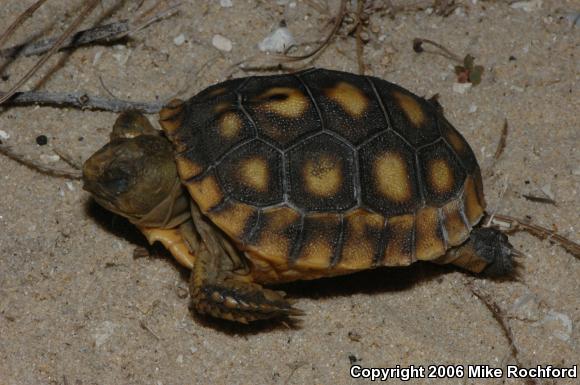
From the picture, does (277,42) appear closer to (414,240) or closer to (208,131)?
(208,131)

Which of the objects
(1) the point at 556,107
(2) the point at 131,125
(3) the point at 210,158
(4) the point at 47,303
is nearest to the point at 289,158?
(3) the point at 210,158

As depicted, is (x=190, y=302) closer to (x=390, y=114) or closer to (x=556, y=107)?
(x=390, y=114)

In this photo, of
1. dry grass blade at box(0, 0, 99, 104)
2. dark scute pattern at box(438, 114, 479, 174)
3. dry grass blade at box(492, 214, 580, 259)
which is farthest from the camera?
dry grass blade at box(0, 0, 99, 104)

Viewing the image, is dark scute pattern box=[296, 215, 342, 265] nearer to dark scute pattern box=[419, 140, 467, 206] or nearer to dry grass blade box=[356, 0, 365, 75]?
dark scute pattern box=[419, 140, 467, 206]

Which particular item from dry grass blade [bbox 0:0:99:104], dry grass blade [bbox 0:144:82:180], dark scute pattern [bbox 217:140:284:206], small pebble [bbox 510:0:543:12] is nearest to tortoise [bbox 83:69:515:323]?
dark scute pattern [bbox 217:140:284:206]

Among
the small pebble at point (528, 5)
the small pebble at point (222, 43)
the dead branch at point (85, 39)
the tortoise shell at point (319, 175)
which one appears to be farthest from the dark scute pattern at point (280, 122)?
the small pebble at point (528, 5)

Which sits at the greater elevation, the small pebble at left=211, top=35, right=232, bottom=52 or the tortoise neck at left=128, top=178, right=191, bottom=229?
the small pebble at left=211, top=35, right=232, bottom=52
